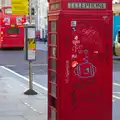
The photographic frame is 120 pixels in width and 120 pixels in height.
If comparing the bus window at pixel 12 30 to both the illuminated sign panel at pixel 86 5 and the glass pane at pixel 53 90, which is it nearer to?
the glass pane at pixel 53 90

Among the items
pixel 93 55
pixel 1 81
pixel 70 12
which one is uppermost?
pixel 70 12

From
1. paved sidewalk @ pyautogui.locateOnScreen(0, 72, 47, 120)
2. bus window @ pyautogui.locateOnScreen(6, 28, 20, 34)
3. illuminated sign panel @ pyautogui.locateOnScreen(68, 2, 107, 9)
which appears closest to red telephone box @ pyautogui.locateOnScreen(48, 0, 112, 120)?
illuminated sign panel @ pyautogui.locateOnScreen(68, 2, 107, 9)

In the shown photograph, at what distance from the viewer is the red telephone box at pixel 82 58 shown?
22.3ft

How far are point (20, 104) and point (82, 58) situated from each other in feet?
15.3

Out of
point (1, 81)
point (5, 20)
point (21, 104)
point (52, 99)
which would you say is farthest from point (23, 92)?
point (5, 20)

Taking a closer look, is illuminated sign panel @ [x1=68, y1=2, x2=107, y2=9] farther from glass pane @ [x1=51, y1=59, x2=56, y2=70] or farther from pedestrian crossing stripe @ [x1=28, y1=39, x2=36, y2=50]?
pedestrian crossing stripe @ [x1=28, y1=39, x2=36, y2=50]

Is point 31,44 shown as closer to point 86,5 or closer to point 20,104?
point 20,104

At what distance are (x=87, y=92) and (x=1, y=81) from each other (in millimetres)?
9962

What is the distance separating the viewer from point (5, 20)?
39156mm

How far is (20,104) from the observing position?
443 inches

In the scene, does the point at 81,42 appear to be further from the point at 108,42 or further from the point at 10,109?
the point at 10,109

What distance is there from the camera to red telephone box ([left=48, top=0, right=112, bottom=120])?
6.81 metres

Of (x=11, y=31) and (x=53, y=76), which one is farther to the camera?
(x=11, y=31)

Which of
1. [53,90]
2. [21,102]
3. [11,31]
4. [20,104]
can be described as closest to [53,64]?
[53,90]
